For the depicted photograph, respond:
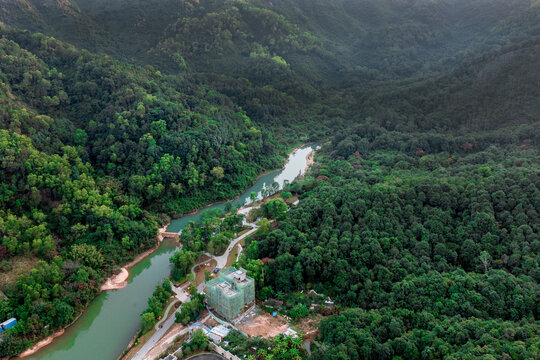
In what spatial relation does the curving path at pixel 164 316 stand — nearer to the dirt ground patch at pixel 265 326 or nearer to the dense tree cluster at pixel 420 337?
the dirt ground patch at pixel 265 326

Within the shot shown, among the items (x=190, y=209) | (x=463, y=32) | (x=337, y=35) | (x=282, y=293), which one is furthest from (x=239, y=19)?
(x=282, y=293)

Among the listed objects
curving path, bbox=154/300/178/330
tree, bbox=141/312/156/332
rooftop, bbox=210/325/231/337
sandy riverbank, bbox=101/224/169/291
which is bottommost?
rooftop, bbox=210/325/231/337

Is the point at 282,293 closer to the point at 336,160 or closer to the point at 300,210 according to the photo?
the point at 300,210

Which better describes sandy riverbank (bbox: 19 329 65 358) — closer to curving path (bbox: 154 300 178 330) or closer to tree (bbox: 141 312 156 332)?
tree (bbox: 141 312 156 332)

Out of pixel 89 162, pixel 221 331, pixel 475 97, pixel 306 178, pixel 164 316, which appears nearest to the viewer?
pixel 221 331

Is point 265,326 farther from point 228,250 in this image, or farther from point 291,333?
point 228,250

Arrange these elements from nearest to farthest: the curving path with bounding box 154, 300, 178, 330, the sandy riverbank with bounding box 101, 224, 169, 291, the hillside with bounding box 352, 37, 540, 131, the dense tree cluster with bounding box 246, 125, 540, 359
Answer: the dense tree cluster with bounding box 246, 125, 540, 359
the curving path with bounding box 154, 300, 178, 330
the sandy riverbank with bounding box 101, 224, 169, 291
the hillside with bounding box 352, 37, 540, 131

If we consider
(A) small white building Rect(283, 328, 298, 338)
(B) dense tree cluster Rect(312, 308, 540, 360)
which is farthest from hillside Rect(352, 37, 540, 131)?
(A) small white building Rect(283, 328, 298, 338)

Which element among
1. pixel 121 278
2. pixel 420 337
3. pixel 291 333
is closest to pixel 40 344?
pixel 121 278
